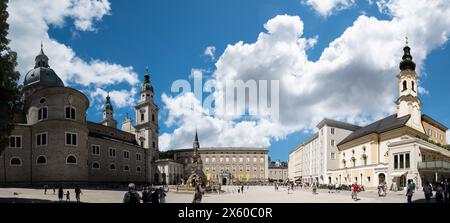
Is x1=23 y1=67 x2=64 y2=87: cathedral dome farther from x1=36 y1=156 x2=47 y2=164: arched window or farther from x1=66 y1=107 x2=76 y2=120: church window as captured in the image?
x1=36 y1=156 x2=47 y2=164: arched window

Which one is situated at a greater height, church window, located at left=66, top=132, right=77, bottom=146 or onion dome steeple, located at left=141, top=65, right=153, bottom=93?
onion dome steeple, located at left=141, top=65, right=153, bottom=93

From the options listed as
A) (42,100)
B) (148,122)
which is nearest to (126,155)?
(148,122)

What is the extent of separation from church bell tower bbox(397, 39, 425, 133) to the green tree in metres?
53.0

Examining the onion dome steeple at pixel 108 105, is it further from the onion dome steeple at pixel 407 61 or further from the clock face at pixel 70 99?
the onion dome steeple at pixel 407 61

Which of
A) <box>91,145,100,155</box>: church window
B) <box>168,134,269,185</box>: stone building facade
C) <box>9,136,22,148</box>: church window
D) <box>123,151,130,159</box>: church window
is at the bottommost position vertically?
<box>168,134,269,185</box>: stone building facade

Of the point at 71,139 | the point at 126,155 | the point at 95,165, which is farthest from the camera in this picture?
the point at 126,155

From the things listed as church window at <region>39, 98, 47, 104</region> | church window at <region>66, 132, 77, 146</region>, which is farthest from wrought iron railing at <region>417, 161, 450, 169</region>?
church window at <region>39, 98, 47, 104</region>

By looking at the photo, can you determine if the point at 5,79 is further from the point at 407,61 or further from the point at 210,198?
the point at 407,61

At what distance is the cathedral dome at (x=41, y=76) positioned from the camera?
2549 inches

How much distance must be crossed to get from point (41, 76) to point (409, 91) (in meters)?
66.2

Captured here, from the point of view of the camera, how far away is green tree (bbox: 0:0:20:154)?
69.5ft

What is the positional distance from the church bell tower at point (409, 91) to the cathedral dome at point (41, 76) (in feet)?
205

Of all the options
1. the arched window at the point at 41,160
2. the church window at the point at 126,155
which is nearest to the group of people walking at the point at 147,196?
the arched window at the point at 41,160

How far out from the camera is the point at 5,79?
21.7 meters
